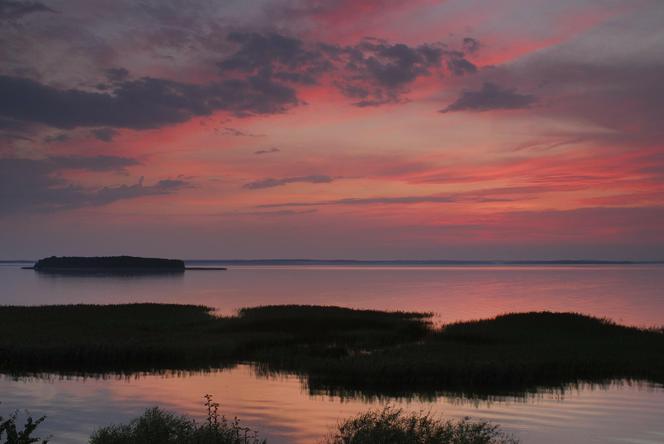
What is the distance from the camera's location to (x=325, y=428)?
860 inches

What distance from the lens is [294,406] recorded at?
81.9ft

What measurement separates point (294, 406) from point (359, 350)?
48.5ft

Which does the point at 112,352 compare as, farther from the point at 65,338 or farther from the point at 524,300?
the point at 524,300

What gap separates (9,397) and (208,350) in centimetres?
1297

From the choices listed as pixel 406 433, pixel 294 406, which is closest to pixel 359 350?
pixel 294 406

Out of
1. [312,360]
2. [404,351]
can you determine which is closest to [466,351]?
[404,351]

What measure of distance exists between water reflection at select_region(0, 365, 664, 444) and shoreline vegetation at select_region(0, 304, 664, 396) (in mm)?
1876

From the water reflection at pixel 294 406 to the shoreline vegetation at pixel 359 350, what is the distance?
73.9 inches

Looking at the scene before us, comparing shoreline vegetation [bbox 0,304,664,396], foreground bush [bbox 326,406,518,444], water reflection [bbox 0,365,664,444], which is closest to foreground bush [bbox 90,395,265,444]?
water reflection [bbox 0,365,664,444]

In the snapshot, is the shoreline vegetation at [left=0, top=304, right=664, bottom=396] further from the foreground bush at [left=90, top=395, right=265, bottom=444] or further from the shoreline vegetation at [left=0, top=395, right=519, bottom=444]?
the foreground bush at [left=90, top=395, right=265, bottom=444]

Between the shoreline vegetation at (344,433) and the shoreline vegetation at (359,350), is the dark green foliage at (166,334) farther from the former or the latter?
the shoreline vegetation at (344,433)

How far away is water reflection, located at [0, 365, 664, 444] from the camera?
21.9 metres

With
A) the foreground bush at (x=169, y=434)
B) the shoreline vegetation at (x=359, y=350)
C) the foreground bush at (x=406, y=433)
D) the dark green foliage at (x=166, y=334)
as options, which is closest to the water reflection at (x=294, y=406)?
the shoreline vegetation at (x=359, y=350)

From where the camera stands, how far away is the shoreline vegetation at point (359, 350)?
3006 centimetres
